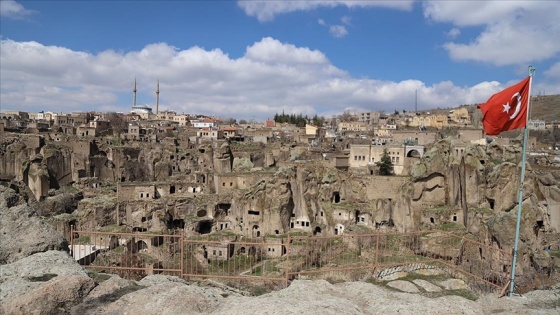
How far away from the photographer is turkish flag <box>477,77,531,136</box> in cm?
920

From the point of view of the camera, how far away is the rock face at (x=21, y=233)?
9023mm

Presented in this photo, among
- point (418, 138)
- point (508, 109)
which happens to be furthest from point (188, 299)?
point (418, 138)

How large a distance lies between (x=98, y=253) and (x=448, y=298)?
2107 centimetres

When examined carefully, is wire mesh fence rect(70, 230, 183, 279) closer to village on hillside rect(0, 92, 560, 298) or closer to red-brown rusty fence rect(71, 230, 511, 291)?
red-brown rusty fence rect(71, 230, 511, 291)

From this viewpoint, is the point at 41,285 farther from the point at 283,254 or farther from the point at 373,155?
the point at 373,155

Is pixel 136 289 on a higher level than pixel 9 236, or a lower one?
lower

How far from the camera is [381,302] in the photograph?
7.70m

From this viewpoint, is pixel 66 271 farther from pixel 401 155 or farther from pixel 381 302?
pixel 401 155

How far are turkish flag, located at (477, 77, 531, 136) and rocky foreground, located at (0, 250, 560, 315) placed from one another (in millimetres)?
3918

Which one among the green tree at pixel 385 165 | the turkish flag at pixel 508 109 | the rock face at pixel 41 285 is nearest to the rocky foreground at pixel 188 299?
the rock face at pixel 41 285

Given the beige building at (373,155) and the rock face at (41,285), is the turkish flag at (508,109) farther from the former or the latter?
the beige building at (373,155)

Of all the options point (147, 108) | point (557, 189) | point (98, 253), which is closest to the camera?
point (98, 253)

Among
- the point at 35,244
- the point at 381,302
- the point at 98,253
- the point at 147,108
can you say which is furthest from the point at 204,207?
the point at 147,108

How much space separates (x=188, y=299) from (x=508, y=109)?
27.2 ft
